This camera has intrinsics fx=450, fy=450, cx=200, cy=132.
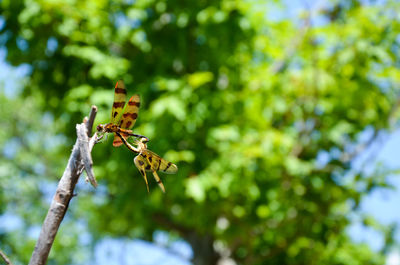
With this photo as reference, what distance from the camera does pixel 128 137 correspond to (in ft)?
3.76

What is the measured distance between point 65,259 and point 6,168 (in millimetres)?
3187

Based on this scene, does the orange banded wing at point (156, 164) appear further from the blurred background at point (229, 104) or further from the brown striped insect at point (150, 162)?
the blurred background at point (229, 104)

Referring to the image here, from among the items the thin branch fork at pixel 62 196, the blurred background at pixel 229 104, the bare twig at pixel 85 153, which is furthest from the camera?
the blurred background at pixel 229 104

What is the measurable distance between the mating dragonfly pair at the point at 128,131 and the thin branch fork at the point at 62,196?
52 millimetres

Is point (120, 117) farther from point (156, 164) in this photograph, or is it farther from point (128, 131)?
point (156, 164)

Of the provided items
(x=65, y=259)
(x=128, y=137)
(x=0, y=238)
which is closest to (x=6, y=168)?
(x=0, y=238)

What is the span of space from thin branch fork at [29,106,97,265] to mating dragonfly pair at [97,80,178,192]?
0.17 ft

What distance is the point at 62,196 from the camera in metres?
1.11

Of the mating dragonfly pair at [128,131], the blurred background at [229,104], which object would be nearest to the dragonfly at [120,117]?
the mating dragonfly pair at [128,131]

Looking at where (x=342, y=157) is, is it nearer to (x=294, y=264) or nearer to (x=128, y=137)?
(x=294, y=264)

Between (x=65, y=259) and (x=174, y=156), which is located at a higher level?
(x=65, y=259)

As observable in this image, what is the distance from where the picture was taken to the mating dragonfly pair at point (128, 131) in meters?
1.13

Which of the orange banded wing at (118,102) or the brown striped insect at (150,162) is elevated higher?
the orange banded wing at (118,102)

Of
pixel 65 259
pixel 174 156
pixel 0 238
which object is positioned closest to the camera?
pixel 174 156
